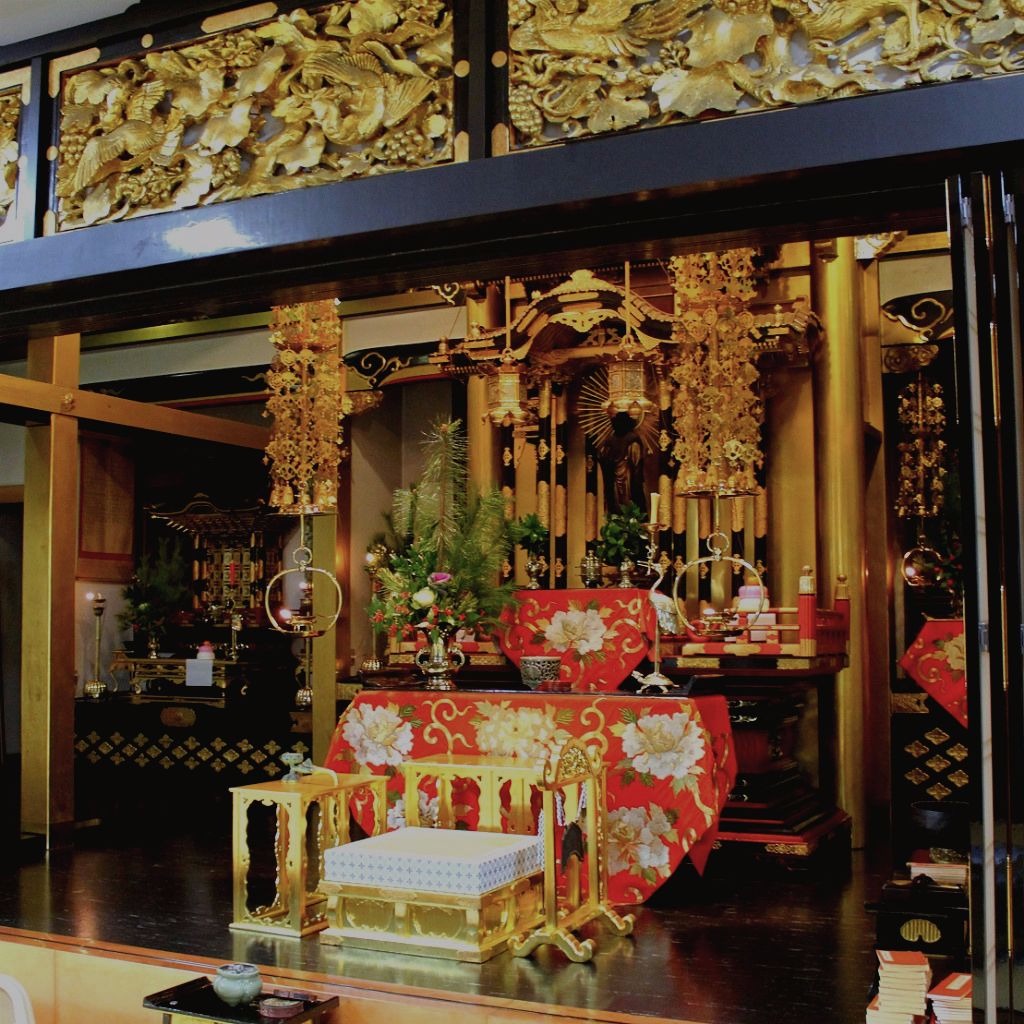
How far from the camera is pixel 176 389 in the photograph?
9.94 m

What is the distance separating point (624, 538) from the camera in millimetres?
7051

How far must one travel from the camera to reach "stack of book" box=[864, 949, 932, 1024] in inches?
131

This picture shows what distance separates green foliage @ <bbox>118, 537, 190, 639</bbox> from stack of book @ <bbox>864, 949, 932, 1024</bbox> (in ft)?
25.4

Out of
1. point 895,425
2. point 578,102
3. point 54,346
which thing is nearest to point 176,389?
point 54,346

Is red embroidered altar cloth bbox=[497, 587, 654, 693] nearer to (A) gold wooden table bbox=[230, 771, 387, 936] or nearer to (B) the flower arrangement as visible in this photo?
(B) the flower arrangement

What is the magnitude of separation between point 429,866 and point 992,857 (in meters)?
2.22

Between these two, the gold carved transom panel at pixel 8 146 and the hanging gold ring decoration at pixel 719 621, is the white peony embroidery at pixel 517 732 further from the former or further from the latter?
the gold carved transom panel at pixel 8 146

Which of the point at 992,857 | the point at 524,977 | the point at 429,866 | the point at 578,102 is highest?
the point at 578,102

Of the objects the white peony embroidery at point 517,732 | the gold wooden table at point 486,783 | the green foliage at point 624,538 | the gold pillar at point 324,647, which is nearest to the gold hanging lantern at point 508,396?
the green foliage at point 624,538

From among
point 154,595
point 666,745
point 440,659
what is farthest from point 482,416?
point 154,595

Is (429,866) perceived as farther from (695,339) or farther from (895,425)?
(895,425)

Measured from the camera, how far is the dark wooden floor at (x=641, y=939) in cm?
376

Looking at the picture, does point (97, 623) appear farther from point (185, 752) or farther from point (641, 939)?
point (641, 939)

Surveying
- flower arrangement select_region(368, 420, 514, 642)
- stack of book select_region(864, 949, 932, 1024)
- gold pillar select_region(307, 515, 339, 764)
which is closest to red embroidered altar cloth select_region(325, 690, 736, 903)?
flower arrangement select_region(368, 420, 514, 642)
